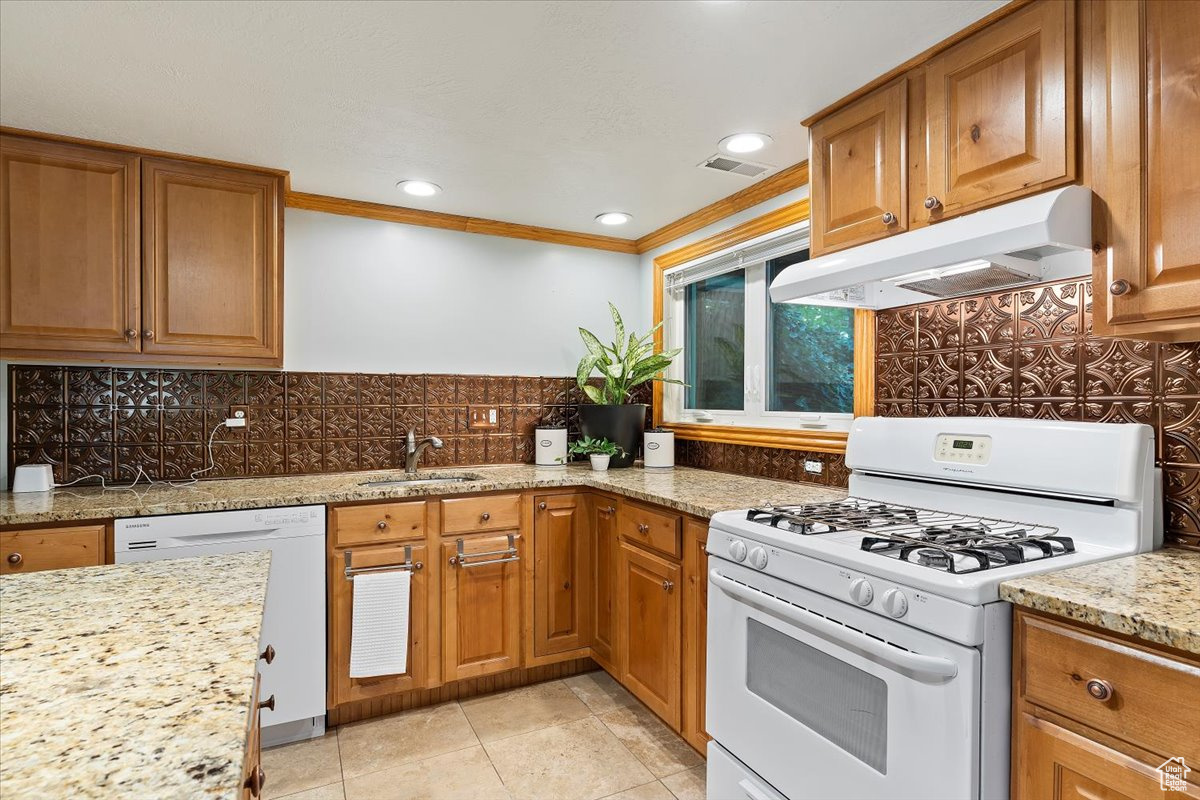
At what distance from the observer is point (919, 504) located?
1.88 metres

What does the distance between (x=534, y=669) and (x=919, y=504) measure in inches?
72.3

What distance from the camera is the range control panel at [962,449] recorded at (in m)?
1.71

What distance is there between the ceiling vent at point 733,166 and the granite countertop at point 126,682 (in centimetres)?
205

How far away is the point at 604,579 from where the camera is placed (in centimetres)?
278

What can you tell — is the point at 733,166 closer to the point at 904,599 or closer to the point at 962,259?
the point at 962,259

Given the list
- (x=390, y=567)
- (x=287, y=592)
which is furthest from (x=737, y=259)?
(x=287, y=592)

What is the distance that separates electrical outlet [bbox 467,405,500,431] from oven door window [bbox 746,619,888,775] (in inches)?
74.3

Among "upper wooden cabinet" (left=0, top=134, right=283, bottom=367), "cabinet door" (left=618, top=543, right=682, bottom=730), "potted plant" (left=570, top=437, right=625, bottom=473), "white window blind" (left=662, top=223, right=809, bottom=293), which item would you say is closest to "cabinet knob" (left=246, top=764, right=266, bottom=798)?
"cabinet door" (left=618, top=543, right=682, bottom=730)

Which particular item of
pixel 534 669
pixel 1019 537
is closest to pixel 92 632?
pixel 1019 537

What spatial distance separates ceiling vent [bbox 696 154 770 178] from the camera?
7.92 ft

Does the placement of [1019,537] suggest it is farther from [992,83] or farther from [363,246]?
[363,246]

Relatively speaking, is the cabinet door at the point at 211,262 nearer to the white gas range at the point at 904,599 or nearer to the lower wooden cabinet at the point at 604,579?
the lower wooden cabinet at the point at 604,579

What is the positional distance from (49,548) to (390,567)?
3.47ft

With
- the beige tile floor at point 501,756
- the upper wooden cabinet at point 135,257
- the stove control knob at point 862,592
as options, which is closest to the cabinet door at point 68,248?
the upper wooden cabinet at point 135,257
